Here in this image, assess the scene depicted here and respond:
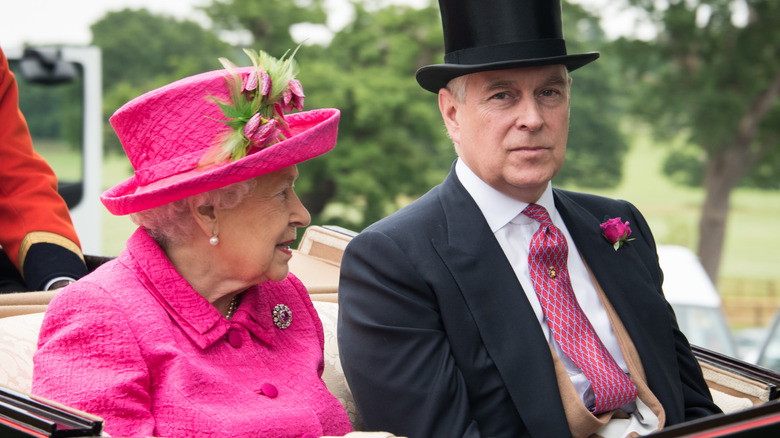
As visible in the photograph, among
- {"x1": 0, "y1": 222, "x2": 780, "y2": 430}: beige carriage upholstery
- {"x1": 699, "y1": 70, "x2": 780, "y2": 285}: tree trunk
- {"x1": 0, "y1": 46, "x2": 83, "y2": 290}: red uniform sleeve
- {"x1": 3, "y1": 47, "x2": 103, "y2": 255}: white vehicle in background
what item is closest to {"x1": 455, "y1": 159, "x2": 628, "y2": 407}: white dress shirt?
{"x1": 0, "y1": 222, "x2": 780, "y2": 430}: beige carriage upholstery

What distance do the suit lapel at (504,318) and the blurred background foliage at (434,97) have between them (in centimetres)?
742

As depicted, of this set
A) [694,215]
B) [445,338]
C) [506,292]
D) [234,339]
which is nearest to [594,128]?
[694,215]

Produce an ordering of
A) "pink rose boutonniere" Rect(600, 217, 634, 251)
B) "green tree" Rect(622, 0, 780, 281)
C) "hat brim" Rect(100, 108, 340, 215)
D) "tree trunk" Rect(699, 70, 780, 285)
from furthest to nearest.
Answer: "tree trunk" Rect(699, 70, 780, 285) → "green tree" Rect(622, 0, 780, 281) → "pink rose boutonniere" Rect(600, 217, 634, 251) → "hat brim" Rect(100, 108, 340, 215)

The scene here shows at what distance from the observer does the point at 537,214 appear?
8.45ft

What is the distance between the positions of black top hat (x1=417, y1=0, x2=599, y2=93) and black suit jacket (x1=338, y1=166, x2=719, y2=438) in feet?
1.16

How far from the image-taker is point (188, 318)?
6.83ft

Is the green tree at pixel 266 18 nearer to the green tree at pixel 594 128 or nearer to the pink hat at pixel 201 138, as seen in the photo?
the green tree at pixel 594 128

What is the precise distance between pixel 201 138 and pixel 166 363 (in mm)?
497

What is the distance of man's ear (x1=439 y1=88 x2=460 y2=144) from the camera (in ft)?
8.55

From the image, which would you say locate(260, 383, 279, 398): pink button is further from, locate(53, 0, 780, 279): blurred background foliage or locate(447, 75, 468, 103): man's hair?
locate(53, 0, 780, 279): blurred background foliage

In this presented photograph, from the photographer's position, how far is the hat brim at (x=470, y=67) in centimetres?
243

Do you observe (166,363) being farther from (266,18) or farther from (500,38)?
(266,18)

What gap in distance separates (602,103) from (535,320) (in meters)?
9.48

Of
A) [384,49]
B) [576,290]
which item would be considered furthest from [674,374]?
[384,49]
